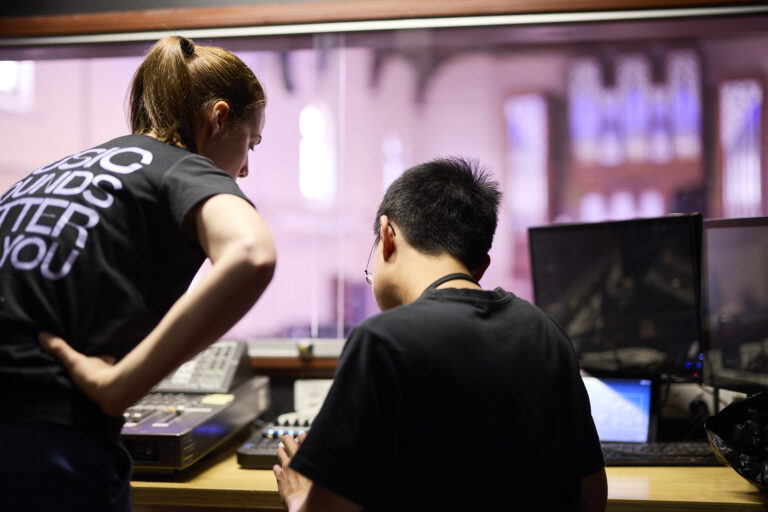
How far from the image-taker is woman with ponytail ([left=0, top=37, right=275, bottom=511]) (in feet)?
2.68

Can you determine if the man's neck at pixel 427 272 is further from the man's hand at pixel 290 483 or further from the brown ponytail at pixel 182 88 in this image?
the brown ponytail at pixel 182 88

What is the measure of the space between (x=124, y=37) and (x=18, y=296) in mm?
1575

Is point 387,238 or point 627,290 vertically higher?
point 387,238

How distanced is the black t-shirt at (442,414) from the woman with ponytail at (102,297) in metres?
0.20

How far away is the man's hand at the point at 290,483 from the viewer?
0.94 m

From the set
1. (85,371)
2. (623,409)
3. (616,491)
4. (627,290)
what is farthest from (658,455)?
(85,371)

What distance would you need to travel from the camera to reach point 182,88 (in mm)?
998

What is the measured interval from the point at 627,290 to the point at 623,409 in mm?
323

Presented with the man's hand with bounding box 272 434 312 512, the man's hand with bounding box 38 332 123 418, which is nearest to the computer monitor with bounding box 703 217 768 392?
the man's hand with bounding box 272 434 312 512

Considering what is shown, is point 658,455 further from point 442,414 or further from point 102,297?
point 102,297

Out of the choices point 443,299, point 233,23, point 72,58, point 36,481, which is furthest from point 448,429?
point 72,58

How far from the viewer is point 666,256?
1.64 metres

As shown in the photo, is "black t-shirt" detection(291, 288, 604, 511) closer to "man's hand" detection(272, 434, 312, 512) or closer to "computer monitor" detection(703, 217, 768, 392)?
"man's hand" detection(272, 434, 312, 512)

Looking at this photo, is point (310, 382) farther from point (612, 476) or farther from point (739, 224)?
point (739, 224)
